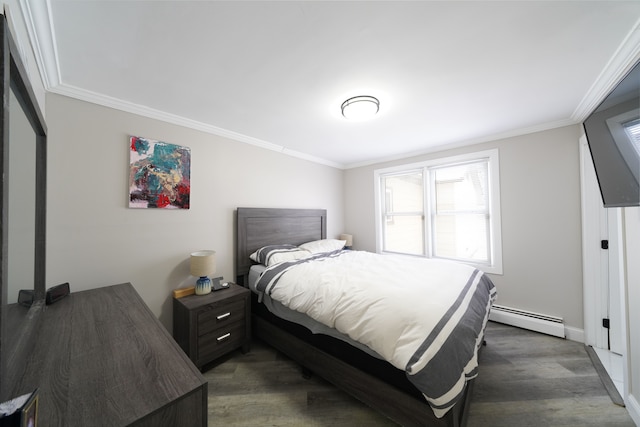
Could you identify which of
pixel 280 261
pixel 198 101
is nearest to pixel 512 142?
pixel 280 261

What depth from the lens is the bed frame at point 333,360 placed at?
4.15ft

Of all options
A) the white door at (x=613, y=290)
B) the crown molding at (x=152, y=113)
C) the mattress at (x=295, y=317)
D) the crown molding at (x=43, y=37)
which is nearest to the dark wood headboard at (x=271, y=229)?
the mattress at (x=295, y=317)

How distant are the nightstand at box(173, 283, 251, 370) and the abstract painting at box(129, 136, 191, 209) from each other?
942mm

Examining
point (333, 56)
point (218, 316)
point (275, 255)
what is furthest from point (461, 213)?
point (218, 316)

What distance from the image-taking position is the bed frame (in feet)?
4.15

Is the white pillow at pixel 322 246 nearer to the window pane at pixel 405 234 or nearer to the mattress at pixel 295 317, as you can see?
the mattress at pixel 295 317

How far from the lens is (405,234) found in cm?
374

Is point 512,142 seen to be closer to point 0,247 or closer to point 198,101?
point 198,101

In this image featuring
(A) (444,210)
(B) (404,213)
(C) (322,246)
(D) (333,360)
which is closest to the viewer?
(D) (333,360)

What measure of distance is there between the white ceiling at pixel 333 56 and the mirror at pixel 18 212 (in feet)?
1.96

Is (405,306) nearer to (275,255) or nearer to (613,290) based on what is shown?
(275,255)

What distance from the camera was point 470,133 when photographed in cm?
271

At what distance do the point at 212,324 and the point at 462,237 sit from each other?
3.32 metres

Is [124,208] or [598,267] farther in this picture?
[598,267]
